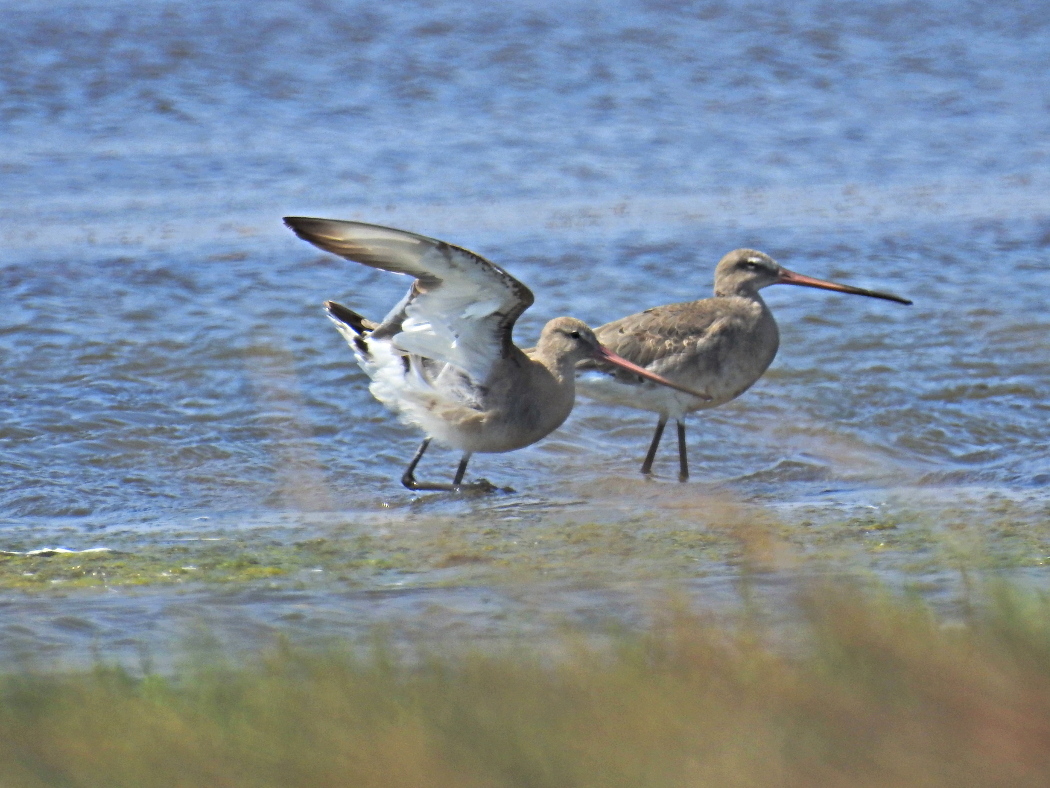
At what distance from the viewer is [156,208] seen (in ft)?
37.2

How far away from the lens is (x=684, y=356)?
687 cm

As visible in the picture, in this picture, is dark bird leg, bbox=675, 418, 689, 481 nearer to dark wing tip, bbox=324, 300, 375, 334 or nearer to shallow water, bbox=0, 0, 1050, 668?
shallow water, bbox=0, 0, 1050, 668

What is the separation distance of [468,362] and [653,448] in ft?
3.79

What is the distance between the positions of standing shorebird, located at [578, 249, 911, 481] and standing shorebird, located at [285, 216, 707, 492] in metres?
0.09

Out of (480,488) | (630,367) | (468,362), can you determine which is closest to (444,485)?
(480,488)

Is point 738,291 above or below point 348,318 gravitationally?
below

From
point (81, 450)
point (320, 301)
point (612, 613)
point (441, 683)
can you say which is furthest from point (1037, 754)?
point (320, 301)

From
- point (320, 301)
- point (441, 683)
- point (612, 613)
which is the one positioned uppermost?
point (441, 683)

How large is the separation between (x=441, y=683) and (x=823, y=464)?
4.20 meters

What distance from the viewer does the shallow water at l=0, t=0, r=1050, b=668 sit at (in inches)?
252

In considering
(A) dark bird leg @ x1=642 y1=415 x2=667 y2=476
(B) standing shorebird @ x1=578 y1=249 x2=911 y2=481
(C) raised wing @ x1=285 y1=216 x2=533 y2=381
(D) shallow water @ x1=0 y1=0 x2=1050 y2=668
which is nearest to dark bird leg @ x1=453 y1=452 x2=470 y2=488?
(D) shallow water @ x1=0 y1=0 x2=1050 y2=668

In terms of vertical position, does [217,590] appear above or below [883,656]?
below

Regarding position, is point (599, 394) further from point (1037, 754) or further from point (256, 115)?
point (256, 115)

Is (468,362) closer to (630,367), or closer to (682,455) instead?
(630,367)
